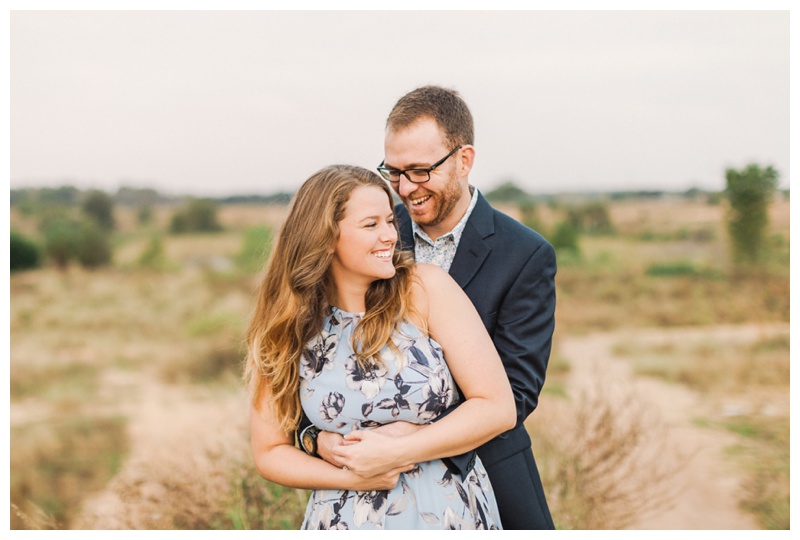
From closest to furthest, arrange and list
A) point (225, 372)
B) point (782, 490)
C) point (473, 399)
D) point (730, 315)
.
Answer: point (473, 399), point (782, 490), point (225, 372), point (730, 315)

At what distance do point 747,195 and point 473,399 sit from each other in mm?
19854

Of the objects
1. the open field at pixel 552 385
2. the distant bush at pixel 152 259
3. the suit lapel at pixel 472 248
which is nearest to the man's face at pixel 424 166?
the suit lapel at pixel 472 248

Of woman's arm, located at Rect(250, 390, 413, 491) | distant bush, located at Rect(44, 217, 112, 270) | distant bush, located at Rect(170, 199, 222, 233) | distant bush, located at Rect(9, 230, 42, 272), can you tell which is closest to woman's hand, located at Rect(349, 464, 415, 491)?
woman's arm, located at Rect(250, 390, 413, 491)

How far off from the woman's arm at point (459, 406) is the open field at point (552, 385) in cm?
60

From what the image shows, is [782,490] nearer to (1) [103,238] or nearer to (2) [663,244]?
(2) [663,244]

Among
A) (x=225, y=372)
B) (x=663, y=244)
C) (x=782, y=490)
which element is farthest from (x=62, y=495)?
(x=663, y=244)

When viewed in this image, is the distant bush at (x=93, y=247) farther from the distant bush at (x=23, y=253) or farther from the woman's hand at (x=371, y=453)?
the woman's hand at (x=371, y=453)

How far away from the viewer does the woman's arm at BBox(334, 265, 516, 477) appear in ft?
6.99

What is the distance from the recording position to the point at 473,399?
2172mm

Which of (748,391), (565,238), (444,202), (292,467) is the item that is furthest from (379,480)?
(565,238)

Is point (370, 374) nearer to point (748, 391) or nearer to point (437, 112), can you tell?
point (437, 112)

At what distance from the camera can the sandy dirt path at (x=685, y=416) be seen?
335 inches

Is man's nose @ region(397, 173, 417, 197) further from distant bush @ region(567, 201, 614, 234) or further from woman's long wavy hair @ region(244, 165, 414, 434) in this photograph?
distant bush @ region(567, 201, 614, 234)

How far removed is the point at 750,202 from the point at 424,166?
762 inches
